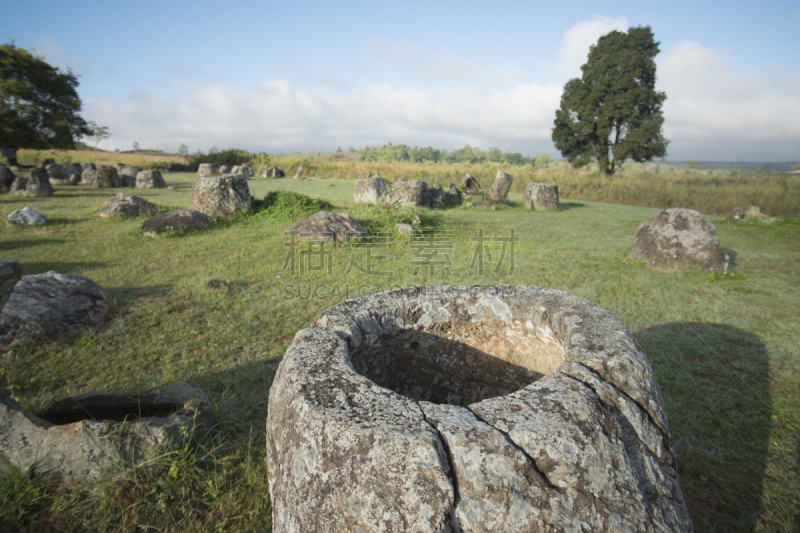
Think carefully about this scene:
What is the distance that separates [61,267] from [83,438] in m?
5.67

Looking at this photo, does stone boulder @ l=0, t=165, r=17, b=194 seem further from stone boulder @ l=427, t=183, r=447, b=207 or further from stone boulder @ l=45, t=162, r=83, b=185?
stone boulder @ l=427, t=183, r=447, b=207

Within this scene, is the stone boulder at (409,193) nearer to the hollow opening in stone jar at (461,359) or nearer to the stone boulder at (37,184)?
the hollow opening in stone jar at (461,359)

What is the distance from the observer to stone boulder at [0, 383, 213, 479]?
7.39ft

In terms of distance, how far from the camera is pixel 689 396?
3.57 m

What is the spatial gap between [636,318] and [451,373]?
3.77m

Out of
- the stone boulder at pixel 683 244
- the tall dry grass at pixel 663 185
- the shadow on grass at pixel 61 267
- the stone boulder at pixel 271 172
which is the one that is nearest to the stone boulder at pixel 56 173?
the stone boulder at pixel 271 172

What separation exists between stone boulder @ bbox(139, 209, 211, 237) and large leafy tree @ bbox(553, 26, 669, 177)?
21130mm

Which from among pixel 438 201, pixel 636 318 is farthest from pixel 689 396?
pixel 438 201

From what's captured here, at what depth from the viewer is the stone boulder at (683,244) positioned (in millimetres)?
Answer: 7094

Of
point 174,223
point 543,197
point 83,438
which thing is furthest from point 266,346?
point 543,197

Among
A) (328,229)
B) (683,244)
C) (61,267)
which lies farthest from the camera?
(328,229)

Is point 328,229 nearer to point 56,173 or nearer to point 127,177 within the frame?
point 127,177

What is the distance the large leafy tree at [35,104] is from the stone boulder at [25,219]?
19121mm

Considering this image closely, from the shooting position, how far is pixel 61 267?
6.47 m
